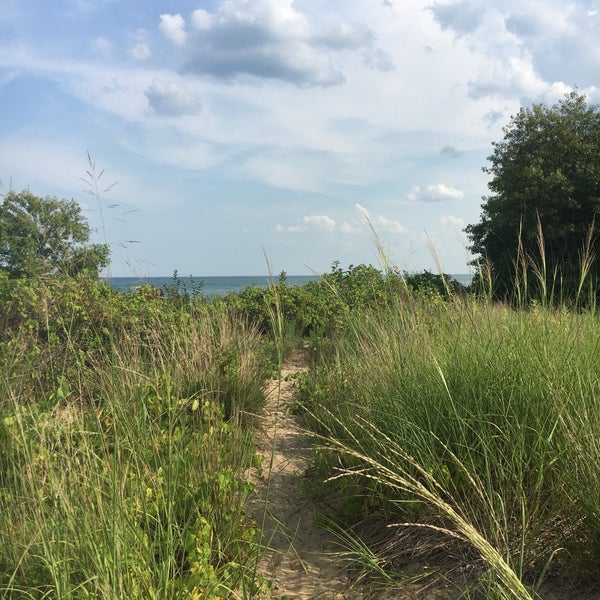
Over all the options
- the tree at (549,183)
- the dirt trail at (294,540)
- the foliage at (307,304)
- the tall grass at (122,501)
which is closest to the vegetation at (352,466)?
the tall grass at (122,501)

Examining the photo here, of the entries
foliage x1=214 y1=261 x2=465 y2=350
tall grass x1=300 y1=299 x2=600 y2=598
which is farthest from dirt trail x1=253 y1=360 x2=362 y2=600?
foliage x1=214 y1=261 x2=465 y2=350

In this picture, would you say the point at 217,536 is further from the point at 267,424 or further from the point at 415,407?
the point at 267,424

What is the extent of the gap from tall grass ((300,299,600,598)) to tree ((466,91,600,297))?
55.4ft

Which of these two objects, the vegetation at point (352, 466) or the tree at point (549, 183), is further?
the tree at point (549, 183)

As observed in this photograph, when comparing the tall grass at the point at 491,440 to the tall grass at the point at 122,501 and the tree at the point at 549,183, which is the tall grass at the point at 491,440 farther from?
the tree at the point at 549,183

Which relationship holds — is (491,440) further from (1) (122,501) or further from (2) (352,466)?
(1) (122,501)

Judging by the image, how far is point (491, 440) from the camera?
9.98 ft

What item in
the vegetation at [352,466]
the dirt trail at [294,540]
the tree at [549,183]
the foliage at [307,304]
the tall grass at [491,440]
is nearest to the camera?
the vegetation at [352,466]

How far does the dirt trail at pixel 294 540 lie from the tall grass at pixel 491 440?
0.26m

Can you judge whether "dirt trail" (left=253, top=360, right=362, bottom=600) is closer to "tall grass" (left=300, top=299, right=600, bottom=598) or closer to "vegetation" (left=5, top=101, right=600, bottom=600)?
"vegetation" (left=5, top=101, right=600, bottom=600)

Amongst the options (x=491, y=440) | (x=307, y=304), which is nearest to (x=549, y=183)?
(x=307, y=304)

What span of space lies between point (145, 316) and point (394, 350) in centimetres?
417

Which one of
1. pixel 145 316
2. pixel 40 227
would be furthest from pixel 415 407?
pixel 145 316

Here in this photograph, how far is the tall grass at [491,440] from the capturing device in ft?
8.49
